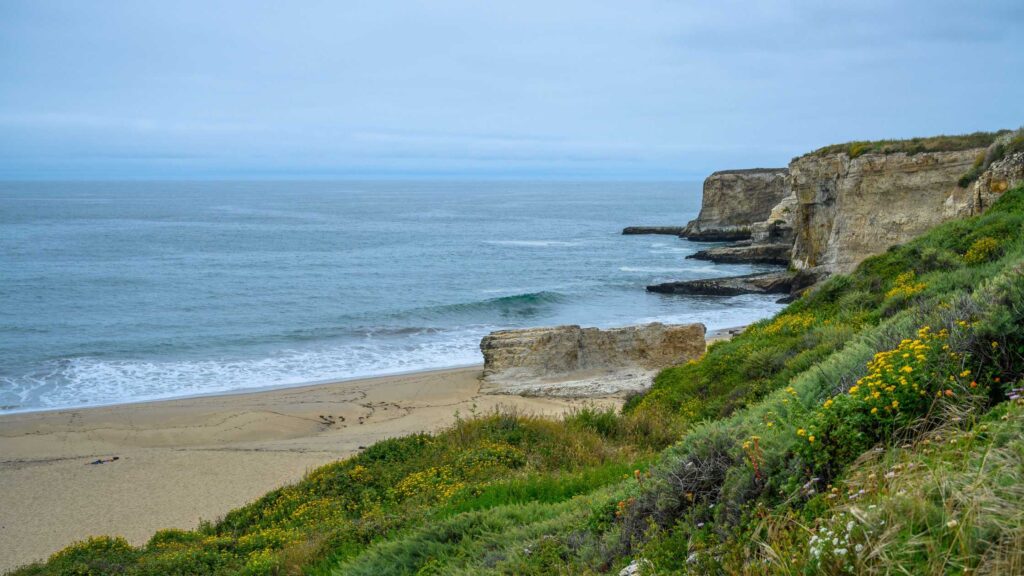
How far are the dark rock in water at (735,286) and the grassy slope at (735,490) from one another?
100 ft

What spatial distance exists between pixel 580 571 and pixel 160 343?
3031cm

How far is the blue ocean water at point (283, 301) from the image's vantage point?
28188 mm

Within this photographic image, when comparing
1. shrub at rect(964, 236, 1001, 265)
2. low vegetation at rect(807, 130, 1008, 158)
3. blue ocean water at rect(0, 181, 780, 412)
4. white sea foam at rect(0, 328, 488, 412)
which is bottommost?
white sea foam at rect(0, 328, 488, 412)

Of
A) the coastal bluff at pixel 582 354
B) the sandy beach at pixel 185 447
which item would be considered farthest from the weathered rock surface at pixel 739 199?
the sandy beach at pixel 185 447

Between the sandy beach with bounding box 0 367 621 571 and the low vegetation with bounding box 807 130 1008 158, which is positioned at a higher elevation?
the low vegetation with bounding box 807 130 1008 158

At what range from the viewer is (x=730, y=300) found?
40812 mm

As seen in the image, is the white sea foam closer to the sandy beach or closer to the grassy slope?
the sandy beach

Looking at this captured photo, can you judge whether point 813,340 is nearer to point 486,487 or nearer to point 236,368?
point 486,487

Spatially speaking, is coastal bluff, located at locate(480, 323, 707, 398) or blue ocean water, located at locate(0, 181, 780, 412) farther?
blue ocean water, located at locate(0, 181, 780, 412)

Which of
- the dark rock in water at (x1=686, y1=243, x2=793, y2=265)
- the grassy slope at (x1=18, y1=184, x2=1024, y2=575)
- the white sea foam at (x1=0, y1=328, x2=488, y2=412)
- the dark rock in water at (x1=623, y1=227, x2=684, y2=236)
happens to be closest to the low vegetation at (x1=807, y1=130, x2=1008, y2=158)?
the dark rock in water at (x1=686, y1=243, x2=793, y2=265)

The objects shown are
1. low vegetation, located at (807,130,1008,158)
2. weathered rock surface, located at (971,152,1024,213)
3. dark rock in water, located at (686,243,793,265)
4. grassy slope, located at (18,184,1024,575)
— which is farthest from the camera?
dark rock in water, located at (686,243,793,265)

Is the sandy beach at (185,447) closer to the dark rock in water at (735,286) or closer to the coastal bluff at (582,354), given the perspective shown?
the coastal bluff at (582,354)

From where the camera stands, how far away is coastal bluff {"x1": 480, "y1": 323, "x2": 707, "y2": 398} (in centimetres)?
2312

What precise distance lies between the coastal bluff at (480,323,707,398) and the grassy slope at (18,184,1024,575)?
10702 millimetres
